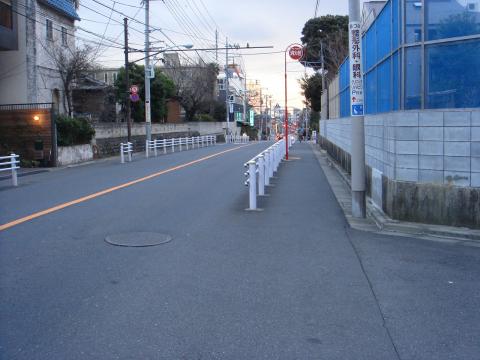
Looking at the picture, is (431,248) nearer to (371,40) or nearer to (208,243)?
→ (208,243)

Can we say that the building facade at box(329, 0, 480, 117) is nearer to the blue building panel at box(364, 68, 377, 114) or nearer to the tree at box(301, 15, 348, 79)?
the blue building panel at box(364, 68, 377, 114)

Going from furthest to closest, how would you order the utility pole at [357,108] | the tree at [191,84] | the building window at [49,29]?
the tree at [191,84]
the building window at [49,29]
the utility pole at [357,108]

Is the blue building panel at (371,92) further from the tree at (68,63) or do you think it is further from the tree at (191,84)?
the tree at (191,84)

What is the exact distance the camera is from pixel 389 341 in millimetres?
4750

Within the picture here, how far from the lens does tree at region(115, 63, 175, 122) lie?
147 feet

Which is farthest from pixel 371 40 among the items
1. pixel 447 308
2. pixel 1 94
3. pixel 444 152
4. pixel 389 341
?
pixel 1 94

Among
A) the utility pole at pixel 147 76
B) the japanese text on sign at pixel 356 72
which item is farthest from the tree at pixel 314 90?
the japanese text on sign at pixel 356 72

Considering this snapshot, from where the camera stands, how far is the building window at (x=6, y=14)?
88.4ft

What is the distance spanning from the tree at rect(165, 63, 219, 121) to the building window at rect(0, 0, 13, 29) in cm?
3412

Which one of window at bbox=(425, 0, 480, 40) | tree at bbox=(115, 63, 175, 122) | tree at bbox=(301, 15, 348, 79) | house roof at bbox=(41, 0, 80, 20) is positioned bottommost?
window at bbox=(425, 0, 480, 40)

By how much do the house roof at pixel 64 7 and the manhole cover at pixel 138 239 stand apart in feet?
83.8

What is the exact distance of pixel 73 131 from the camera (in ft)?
91.0

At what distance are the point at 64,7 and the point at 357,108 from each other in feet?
89.5

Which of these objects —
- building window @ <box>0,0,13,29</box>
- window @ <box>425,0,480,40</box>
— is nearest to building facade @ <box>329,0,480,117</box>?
window @ <box>425,0,480,40</box>
